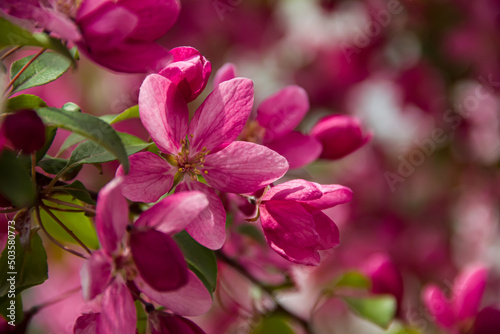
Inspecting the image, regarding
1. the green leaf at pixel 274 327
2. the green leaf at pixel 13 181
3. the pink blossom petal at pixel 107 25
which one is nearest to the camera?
the green leaf at pixel 13 181

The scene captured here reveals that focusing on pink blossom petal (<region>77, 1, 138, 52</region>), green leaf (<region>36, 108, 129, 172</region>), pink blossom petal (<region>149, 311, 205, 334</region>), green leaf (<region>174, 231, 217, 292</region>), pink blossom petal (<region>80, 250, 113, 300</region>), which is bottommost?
pink blossom petal (<region>149, 311, 205, 334</region>)

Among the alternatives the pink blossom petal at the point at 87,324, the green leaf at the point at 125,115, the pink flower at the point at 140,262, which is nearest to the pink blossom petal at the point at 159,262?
the pink flower at the point at 140,262

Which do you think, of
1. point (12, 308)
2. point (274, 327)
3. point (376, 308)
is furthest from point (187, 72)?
A: point (376, 308)

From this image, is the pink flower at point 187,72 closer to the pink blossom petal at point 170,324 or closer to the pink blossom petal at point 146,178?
the pink blossom petal at point 146,178

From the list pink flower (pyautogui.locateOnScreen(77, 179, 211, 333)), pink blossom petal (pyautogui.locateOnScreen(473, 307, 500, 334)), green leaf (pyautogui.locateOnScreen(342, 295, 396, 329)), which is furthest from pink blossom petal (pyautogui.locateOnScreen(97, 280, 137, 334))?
pink blossom petal (pyautogui.locateOnScreen(473, 307, 500, 334))

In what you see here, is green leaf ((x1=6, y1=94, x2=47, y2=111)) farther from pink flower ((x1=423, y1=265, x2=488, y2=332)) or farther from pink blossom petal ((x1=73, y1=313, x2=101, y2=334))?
pink flower ((x1=423, y1=265, x2=488, y2=332))

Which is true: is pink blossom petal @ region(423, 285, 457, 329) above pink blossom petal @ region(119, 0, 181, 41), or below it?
below

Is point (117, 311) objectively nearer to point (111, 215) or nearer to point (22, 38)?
point (111, 215)
